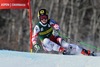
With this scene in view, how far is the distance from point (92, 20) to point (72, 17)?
870 mm

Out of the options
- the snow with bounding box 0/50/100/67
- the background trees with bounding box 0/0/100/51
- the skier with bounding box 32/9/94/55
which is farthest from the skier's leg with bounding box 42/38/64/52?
the background trees with bounding box 0/0/100/51

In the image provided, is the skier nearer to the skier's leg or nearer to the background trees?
the skier's leg

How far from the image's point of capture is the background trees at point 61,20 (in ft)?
56.0

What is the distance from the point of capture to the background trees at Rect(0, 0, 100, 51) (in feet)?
56.0

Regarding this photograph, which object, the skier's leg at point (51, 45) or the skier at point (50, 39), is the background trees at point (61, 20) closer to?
the skier at point (50, 39)

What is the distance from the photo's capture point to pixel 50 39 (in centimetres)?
739

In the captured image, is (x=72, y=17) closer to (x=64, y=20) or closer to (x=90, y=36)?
(x=64, y=20)

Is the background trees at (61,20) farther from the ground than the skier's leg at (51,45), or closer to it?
closer to it

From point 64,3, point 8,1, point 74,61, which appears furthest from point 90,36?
point 74,61

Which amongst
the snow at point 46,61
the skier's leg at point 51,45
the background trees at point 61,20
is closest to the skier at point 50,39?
the skier's leg at point 51,45

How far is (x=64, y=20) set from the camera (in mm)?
17844

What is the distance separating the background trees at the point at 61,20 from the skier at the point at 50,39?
9236mm

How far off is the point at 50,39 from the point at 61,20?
1046 cm

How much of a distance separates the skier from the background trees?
924cm
